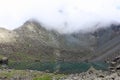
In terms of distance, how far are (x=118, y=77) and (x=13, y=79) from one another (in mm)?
100184

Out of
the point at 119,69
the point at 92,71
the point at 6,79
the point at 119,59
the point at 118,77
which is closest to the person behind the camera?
the point at 118,77

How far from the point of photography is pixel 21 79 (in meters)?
180

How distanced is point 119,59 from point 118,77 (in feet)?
273

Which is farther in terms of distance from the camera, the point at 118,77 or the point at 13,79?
the point at 13,79

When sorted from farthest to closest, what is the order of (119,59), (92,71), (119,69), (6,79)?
(6,79)
(119,59)
(92,71)
(119,69)

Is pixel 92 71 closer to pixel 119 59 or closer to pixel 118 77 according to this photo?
pixel 119 59

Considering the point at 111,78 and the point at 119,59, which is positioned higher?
the point at 119,59

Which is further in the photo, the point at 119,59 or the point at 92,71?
the point at 119,59

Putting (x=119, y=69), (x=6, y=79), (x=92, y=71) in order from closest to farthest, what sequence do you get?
(x=119, y=69), (x=92, y=71), (x=6, y=79)

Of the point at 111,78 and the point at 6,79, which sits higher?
the point at 6,79

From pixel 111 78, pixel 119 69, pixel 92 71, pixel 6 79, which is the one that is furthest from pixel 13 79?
pixel 111 78

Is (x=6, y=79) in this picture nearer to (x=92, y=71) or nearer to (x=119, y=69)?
(x=92, y=71)

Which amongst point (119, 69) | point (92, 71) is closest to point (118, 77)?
point (119, 69)

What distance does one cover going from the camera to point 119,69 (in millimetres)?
125375
